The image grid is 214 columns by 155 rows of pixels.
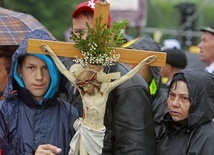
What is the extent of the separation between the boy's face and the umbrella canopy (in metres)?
0.98

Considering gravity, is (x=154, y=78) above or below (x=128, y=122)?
below

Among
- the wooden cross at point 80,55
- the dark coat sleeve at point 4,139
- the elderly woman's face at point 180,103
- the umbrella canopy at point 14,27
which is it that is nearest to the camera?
the wooden cross at point 80,55

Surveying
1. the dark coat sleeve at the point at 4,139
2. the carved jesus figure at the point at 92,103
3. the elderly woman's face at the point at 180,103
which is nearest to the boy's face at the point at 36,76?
the dark coat sleeve at the point at 4,139

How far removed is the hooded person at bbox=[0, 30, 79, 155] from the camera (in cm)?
428

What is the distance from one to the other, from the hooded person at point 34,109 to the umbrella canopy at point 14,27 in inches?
38.0

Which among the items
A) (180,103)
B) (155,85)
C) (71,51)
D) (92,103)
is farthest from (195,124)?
(155,85)

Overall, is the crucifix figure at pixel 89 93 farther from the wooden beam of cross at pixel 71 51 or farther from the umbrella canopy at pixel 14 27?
the umbrella canopy at pixel 14 27

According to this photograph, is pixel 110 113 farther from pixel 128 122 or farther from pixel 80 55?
pixel 80 55

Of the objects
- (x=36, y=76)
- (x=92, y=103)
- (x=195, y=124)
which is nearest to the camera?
(x=92, y=103)

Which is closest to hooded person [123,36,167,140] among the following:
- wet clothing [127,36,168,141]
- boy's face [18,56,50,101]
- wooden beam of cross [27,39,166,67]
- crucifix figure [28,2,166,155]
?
wet clothing [127,36,168,141]

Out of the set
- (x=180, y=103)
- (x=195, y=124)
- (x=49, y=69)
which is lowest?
(x=195, y=124)

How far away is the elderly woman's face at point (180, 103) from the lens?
450cm

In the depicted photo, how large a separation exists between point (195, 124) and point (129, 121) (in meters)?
0.46

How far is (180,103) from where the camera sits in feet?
14.8
